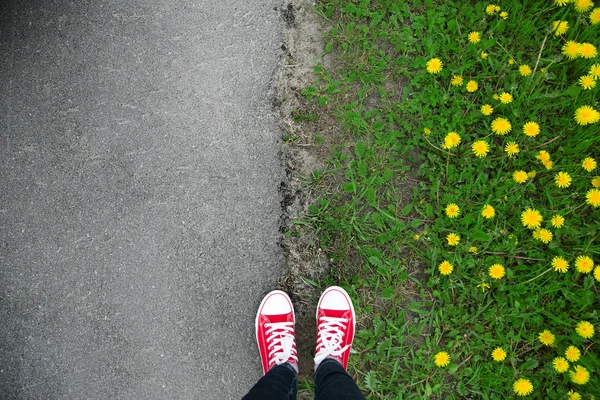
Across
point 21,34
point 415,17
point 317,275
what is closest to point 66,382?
point 317,275

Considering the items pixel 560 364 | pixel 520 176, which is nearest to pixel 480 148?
pixel 520 176

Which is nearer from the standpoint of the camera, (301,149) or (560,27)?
(560,27)

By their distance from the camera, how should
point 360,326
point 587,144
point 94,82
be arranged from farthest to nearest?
point 94,82
point 360,326
point 587,144

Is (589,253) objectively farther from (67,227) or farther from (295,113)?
(67,227)

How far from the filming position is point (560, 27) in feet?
6.33

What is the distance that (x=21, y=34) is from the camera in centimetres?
226

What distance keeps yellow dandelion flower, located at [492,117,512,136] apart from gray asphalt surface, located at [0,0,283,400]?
1.21 m

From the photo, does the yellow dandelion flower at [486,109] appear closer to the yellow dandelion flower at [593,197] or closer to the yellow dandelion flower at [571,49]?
the yellow dandelion flower at [571,49]

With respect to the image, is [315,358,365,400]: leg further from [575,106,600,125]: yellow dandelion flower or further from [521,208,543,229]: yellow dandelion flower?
[575,106,600,125]: yellow dandelion flower

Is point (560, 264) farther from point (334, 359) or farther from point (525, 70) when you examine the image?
point (334, 359)

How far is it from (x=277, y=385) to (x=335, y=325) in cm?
43

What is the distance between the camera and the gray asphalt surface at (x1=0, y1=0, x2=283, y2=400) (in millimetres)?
2066

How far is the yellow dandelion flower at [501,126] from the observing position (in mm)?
1919

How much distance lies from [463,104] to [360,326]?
1.40m
